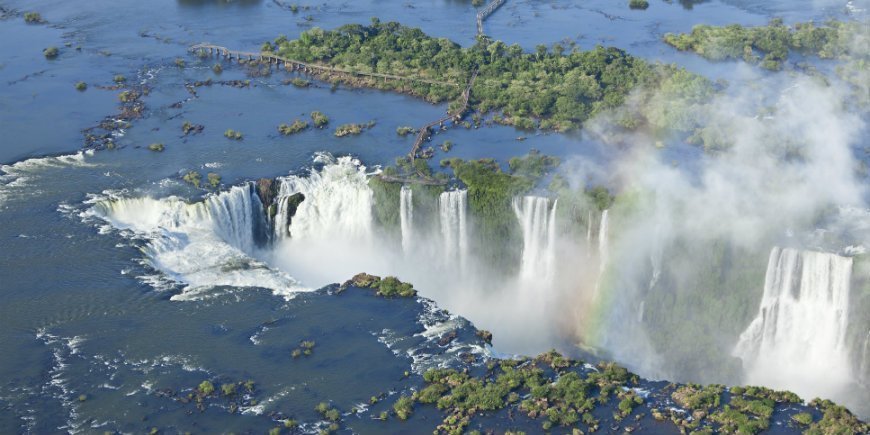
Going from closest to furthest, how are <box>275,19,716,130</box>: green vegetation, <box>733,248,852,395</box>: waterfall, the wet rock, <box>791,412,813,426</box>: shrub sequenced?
<box>791,412,813,426</box>: shrub
the wet rock
<box>733,248,852,395</box>: waterfall
<box>275,19,716,130</box>: green vegetation

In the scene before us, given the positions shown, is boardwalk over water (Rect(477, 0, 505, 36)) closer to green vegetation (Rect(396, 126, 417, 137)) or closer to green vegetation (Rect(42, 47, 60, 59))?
green vegetation (Rect(396, 126, 417, 137))

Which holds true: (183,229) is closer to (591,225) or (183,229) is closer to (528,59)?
(591,225)

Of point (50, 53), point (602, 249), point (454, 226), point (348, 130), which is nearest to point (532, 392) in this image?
point (602, 249)

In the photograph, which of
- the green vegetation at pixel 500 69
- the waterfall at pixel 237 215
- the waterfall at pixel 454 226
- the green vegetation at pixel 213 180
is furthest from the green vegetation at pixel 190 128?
the waterfall at pixel 454 226

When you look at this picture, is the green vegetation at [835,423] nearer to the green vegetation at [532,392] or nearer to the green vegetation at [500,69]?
the green vegetation at [532,392]

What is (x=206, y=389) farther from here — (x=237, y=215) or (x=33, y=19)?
(x=33, y=19)

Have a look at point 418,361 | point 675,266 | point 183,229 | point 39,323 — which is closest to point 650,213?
point 675,266

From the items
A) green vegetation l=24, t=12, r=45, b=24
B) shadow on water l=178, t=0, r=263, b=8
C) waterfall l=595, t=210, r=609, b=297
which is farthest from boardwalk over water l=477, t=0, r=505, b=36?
green vegetation l=24, t=12, r=45, b=24
